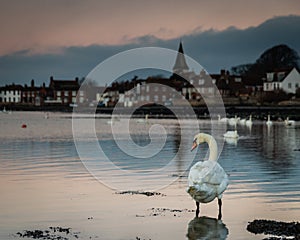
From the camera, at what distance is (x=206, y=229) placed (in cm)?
1267

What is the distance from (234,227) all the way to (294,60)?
136m

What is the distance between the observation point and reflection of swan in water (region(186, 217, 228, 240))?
475 inches

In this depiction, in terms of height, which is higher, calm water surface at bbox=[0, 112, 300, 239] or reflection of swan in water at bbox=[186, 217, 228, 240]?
calm water surface at bbox=[0, 112, 300, 239]

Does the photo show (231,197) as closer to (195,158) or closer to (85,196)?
(85,196)

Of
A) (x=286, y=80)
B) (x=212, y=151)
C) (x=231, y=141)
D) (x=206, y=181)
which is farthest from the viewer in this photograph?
(x=286, y=80)

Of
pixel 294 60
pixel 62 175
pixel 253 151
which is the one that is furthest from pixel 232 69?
pixel 62 175

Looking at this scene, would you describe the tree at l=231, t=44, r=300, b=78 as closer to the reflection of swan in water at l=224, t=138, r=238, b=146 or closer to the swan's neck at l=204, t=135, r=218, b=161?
the reflection of swan in water at l=224, t=138, r=238, b=146

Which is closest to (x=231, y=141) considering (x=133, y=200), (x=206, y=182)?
(x=133, y=200)

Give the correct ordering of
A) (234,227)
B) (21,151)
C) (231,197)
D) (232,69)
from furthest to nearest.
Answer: (232,69), (21,151), (231,197), (234,227)

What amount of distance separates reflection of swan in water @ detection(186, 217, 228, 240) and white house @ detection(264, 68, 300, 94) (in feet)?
388

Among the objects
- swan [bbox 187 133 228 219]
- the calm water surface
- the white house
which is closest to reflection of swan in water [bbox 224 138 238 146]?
the calm water surface

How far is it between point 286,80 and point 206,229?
393 feet

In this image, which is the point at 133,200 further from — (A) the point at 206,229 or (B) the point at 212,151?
(A) the point at 206,229

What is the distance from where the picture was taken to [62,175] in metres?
21.6
